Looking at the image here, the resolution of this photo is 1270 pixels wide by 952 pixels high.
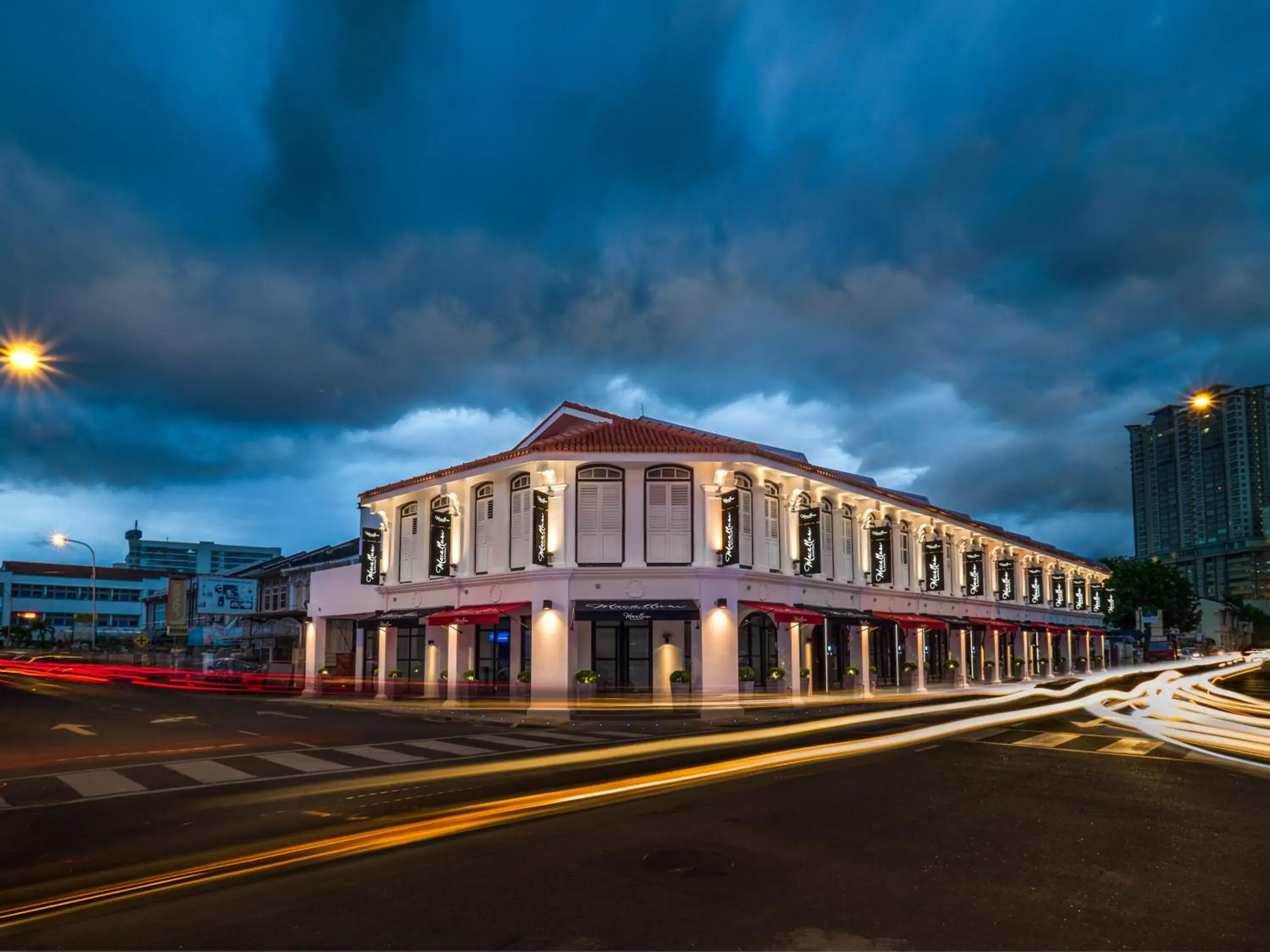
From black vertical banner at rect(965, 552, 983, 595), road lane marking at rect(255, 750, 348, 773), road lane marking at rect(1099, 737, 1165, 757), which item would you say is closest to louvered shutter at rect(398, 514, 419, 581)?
road lane marking at rect(255, 750, 348, 773)

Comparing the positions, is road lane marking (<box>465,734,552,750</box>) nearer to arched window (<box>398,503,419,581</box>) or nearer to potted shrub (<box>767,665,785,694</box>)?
potted shrub (<box>767,665,785,694</box>)

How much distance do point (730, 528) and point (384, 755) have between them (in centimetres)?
1539

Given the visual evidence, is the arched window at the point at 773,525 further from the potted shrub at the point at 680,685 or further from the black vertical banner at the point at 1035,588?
the black vertical banner at the point at 1035,588

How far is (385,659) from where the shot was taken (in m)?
A: 36.8

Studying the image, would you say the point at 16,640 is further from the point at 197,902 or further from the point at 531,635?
the point at 197,902

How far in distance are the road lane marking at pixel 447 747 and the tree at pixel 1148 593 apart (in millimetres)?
84555

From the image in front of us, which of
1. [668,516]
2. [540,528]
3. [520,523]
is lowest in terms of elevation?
[540,528]

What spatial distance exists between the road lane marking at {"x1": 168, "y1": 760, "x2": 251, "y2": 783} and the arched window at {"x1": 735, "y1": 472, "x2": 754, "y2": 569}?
1873 cm

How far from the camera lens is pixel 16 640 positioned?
98.1 meters

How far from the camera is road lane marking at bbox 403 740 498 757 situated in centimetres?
1752

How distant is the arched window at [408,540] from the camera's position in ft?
122

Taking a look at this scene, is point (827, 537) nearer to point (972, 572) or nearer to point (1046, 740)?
point (972, 572)

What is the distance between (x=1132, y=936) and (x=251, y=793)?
36.8 feet

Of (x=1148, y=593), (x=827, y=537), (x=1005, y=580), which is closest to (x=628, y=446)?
(x=827, y=537)
